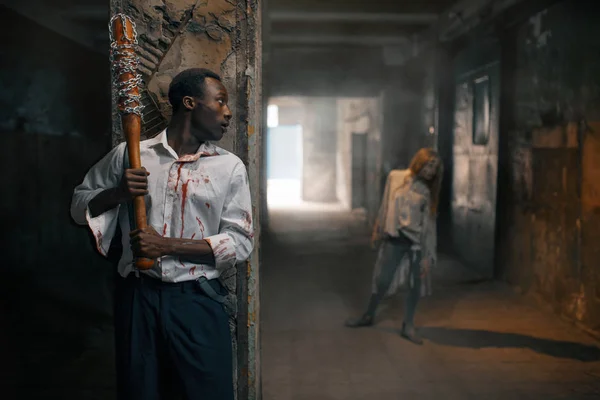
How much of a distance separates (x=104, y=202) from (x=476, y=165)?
747 cm

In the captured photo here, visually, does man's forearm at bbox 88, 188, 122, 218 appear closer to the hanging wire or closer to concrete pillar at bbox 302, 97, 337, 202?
the hanging wire

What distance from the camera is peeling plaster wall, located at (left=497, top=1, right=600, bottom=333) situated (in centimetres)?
582

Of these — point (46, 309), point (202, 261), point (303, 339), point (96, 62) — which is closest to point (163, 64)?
point (202, 261)

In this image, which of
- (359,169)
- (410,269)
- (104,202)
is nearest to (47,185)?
(410,269)

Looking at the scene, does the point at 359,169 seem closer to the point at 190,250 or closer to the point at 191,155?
the point at 191,155

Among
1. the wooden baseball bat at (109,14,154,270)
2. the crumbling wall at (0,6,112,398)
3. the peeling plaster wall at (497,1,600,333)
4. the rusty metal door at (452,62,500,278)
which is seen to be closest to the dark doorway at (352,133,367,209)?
the rusty metal door at (452,62,500,278)

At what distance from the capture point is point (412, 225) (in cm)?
545

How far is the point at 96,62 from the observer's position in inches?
344

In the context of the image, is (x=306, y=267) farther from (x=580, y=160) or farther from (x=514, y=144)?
(x=580, y=160)

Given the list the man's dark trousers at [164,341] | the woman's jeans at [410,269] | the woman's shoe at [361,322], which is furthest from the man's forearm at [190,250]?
the woman's shoe at [361,322]

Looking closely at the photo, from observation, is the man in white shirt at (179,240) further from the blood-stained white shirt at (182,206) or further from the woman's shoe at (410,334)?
the woman's shoe at (410,334)

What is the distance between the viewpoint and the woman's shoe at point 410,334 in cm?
560

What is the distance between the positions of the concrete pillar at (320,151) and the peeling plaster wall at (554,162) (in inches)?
483

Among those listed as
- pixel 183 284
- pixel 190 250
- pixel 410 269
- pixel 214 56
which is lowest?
pixel 410 269
